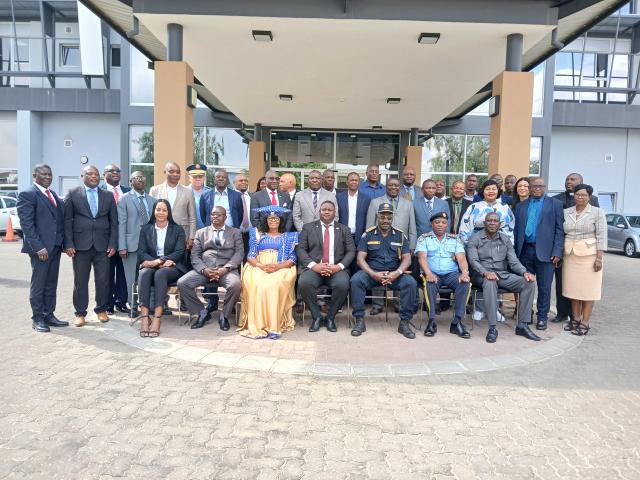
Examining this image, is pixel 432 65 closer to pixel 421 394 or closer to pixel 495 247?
pixel 495 247

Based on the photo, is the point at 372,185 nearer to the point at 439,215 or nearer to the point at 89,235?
the point at 439,215

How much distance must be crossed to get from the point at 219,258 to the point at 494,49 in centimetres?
565

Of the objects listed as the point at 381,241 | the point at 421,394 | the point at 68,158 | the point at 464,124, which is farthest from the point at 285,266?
the point at 68,158

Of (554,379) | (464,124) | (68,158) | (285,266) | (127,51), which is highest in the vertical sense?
(127,51)

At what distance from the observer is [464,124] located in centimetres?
1908

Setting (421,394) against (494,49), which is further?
(494,49)

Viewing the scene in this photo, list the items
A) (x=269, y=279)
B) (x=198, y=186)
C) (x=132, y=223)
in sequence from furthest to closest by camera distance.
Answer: (x=198, y=186)
(x=132, y=223)
(x=269, y=279)

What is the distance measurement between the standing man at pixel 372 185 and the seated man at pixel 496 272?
5.44 ft

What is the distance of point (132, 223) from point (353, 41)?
449 cm

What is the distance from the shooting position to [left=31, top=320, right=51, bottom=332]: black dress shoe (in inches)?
231

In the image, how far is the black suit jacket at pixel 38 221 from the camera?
571cm

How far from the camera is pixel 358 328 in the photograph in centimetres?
600

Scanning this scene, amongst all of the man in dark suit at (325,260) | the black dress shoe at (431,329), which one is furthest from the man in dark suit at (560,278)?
the man in dark suit at (325,260)

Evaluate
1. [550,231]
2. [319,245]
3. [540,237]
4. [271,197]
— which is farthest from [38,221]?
[550,231]
